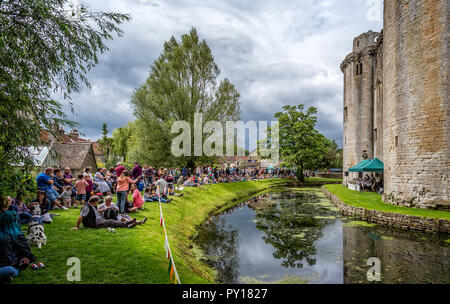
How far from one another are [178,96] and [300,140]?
24.2 m

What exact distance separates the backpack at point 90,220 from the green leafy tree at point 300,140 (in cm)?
3540

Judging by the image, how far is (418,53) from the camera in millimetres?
14062

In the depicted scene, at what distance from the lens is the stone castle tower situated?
13.1 m

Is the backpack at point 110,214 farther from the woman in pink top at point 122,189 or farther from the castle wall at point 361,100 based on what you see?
the castle wall at point 361,100

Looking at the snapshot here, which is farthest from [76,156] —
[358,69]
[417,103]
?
[358,69]

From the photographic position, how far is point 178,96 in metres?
24.8

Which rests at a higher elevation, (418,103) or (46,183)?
(418,103)

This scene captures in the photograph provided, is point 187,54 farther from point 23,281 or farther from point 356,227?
point 23,281

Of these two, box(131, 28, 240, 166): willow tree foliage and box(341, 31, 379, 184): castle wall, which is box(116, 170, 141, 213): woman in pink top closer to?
box(131, 28, 240, 166): willow tree foliage

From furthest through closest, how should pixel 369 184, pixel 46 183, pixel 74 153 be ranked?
1. pixel 74 153
2. pixel 369 184
3. pixel 46 183

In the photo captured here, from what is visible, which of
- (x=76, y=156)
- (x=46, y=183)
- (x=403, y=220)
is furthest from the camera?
(x=76, y=156)

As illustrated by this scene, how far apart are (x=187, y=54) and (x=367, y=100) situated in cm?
2061

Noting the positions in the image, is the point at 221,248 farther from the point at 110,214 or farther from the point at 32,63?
the point at 32,63

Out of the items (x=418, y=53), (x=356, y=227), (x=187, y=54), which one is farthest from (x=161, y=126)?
(x=418, y=53)
